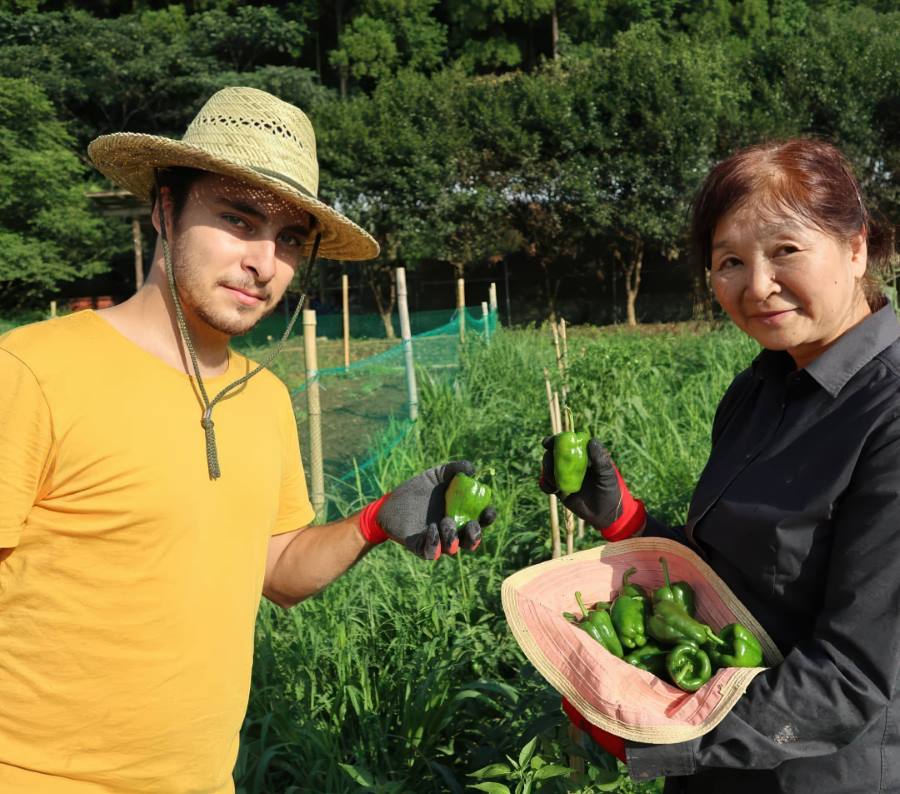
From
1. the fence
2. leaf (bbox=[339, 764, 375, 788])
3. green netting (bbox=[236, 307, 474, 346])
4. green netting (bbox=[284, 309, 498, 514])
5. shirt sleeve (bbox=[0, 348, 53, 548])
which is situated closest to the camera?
shirt sleeve (bbox=[0, 348, 53, 548])

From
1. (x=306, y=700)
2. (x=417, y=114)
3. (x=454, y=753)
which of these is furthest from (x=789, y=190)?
(x=417, y=114)

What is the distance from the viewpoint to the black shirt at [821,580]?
51.8 inches

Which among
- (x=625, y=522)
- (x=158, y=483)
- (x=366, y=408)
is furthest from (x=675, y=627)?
(x=366, y=408)

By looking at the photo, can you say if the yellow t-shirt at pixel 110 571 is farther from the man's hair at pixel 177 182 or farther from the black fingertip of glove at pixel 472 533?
the black fingertip of glove at pixel 472 533

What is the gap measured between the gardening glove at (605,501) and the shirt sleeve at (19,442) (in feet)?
3.62

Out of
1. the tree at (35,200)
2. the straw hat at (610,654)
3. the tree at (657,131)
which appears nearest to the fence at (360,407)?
the straw hat at (610,654)

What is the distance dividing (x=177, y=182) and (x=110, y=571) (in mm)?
792

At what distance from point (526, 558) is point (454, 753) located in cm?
138

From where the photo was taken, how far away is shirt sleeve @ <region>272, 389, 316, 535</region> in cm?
186

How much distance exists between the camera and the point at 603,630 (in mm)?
1685

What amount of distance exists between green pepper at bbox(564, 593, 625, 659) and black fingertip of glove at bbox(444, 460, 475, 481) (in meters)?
0.43

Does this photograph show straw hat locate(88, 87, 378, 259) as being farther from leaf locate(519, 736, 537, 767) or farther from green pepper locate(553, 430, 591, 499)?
leaf locate(519, 736, 537, 767)

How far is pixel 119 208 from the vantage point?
1043 inches

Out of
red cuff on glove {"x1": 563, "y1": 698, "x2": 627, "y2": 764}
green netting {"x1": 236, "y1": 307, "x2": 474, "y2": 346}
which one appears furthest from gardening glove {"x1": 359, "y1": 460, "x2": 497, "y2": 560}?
green netting {"x1": 236, "y1": 307, "x2": 474, "y2": 346}
